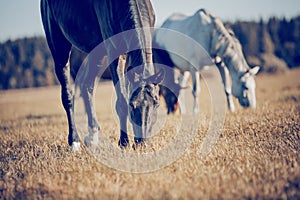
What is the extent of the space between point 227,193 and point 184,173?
2.19ft

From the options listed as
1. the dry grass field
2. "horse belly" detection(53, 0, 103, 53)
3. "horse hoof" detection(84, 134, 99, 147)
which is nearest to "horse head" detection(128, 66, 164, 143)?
the dry grass field

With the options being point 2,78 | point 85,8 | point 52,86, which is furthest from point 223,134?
point 52,86

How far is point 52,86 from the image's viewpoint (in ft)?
139

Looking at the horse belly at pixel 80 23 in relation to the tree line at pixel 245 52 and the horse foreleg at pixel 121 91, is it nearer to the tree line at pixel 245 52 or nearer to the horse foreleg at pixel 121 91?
the horse foreleg at pixel 121 91

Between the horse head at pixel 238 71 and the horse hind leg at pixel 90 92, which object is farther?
the horse head at pixel 238 71

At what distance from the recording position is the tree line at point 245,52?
115 ft

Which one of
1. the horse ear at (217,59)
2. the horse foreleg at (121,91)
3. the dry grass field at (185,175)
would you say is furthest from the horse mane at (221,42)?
the horse foreleg at (121,91)

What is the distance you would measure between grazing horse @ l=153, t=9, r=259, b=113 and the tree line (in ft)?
77.1

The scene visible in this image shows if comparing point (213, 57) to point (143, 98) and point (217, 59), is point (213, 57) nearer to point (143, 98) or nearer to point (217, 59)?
point (217, 59)

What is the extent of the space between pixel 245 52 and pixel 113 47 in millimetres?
43865

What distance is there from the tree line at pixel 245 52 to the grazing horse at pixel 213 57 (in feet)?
77.1

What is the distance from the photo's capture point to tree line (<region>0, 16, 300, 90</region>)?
35.0 m

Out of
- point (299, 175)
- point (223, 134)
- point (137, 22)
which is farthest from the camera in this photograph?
point (223, 134)

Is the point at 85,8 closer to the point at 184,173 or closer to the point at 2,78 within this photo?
the point at 184,173
